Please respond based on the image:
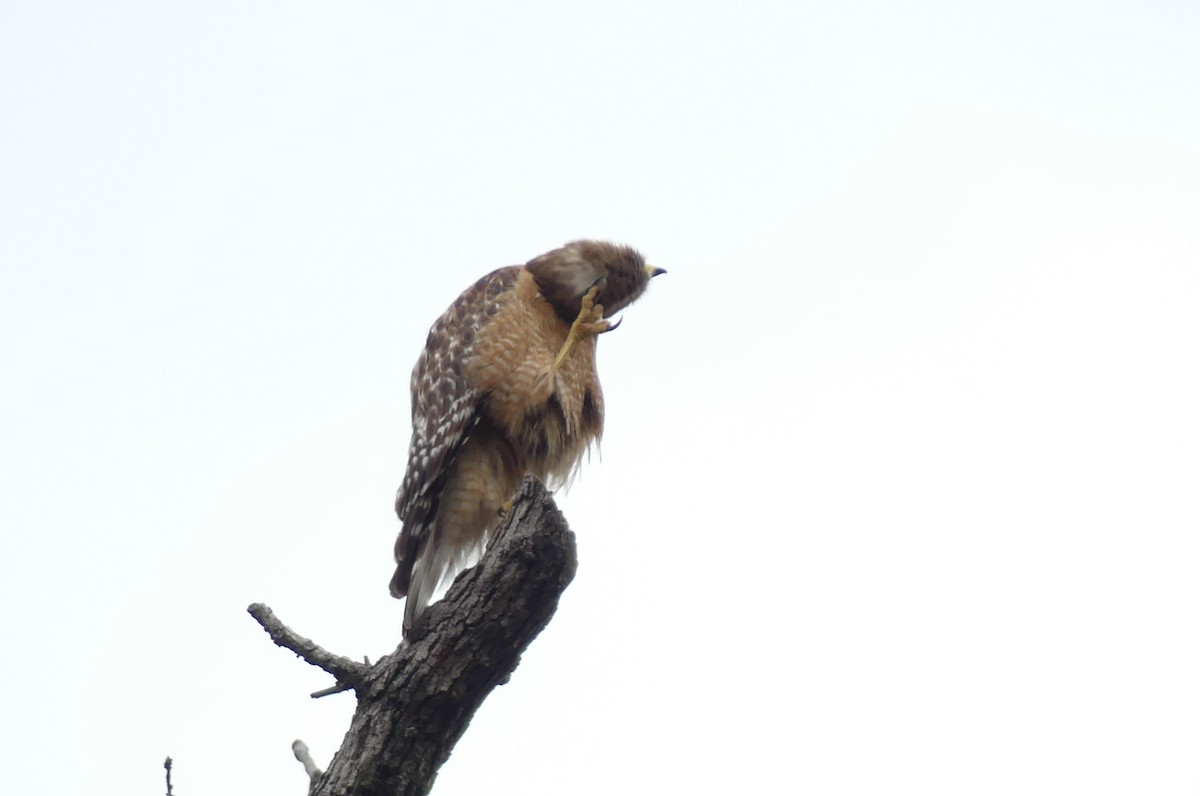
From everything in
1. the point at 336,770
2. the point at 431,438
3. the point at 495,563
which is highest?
the point at 431,438

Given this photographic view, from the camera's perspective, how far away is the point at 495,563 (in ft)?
13.2

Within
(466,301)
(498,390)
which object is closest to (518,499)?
(498,390)

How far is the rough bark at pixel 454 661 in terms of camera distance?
399 centimetres

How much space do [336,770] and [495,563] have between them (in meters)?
0.82

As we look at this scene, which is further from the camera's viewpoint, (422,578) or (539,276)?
(539,276)

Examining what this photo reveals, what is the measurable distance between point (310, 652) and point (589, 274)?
2.60 metres

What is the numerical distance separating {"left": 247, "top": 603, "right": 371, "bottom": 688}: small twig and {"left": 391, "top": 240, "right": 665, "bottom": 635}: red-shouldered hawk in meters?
1.13

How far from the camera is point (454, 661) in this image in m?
4.04

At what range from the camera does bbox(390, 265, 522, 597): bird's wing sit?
Answer: 559 centimetres

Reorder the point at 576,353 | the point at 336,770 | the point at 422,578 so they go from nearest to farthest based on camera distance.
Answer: the point at 336,770
the point at 422,578
the point at 576,353

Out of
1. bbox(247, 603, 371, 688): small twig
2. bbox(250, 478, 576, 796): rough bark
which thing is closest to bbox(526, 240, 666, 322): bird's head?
bbox(250, 478, 576, 796): rough bark

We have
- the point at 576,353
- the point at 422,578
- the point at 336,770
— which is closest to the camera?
the point at 336,770

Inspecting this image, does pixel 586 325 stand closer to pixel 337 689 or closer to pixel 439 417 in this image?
pixel 439 417

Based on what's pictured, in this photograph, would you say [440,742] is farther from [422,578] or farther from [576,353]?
[576,353]
